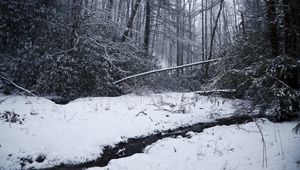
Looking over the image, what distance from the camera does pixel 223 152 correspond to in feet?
17.6

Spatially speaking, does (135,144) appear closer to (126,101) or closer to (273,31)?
(126,101)

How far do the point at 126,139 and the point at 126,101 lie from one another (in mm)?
3901

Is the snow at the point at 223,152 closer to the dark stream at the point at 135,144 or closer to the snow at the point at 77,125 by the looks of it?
the dark stream at the point at 135,144

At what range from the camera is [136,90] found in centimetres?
1205

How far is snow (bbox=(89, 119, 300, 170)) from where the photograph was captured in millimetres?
4680

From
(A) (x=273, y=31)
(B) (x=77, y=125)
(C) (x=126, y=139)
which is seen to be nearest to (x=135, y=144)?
(C) (x=126, y=139)

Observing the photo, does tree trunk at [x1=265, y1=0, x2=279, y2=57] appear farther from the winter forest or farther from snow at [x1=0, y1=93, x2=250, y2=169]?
snow at [x1=0, y1=93, x2=250, y2=169]

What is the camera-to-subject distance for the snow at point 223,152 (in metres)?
4.68

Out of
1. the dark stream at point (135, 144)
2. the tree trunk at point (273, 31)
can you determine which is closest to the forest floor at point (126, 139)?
the dark stream at point (135, 144)

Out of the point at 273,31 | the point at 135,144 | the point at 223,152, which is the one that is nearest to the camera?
the point at 223,152

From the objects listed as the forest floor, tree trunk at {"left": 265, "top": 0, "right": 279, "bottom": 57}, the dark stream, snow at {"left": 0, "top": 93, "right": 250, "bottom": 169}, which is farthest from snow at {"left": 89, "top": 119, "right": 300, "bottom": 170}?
tree trunk at {"left": 265, "top": 0, "right": 279, "bottom": 57}

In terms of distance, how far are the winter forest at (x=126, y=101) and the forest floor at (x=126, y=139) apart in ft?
0.08

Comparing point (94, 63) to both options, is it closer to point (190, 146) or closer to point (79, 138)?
point (79, 138)

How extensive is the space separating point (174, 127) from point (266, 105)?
124 inches
